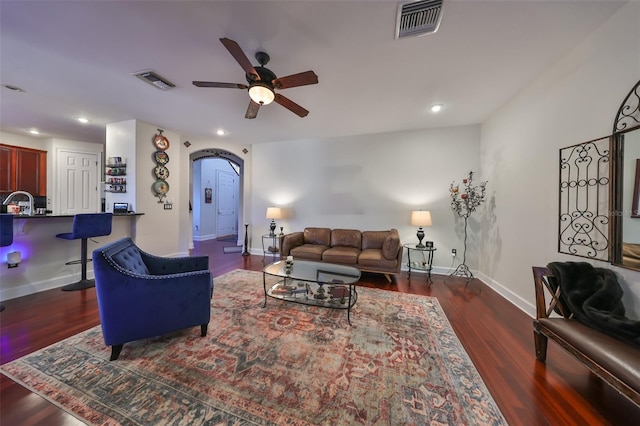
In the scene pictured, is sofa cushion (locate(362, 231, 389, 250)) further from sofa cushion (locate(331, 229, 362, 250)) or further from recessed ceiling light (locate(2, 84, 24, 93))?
recessed ceiling light (locate(2, 84, 24, 93))

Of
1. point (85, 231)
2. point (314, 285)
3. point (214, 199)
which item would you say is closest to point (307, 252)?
point (314, 285)

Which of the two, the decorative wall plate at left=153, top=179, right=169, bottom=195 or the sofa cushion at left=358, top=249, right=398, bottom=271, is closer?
the sofa cushion at left=358, top=249, right=398, bottom=271

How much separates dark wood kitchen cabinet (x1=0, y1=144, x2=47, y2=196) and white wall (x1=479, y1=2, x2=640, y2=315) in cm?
933

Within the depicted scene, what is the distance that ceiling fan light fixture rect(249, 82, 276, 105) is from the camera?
2125 mm

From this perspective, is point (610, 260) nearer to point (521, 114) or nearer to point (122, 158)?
point (521, 114)

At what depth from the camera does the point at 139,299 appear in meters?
1.76

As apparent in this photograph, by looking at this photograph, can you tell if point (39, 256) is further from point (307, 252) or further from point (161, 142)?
point (307, 252)

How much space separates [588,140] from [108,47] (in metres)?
4.52

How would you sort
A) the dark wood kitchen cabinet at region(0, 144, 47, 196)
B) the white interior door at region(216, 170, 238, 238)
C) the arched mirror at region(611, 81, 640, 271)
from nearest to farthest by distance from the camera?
the arched mirror at region(611, 81, 640, 271), the dark wood kitchen cabinet at region(0, 144, 47, 196), the white interior door at region(216, 170, 238, 238)

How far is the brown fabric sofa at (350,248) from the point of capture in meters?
3.55

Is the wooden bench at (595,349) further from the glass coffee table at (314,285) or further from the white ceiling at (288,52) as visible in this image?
the white ceiling at (288,52)

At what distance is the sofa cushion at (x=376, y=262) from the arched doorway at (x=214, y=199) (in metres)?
4.21

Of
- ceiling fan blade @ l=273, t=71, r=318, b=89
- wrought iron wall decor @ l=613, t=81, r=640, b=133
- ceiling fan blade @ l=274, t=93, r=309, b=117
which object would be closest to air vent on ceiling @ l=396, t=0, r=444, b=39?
ceiling fan blade @ l=273, t=71, r=318, b=89

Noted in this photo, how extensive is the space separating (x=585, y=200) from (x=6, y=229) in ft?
19.3
